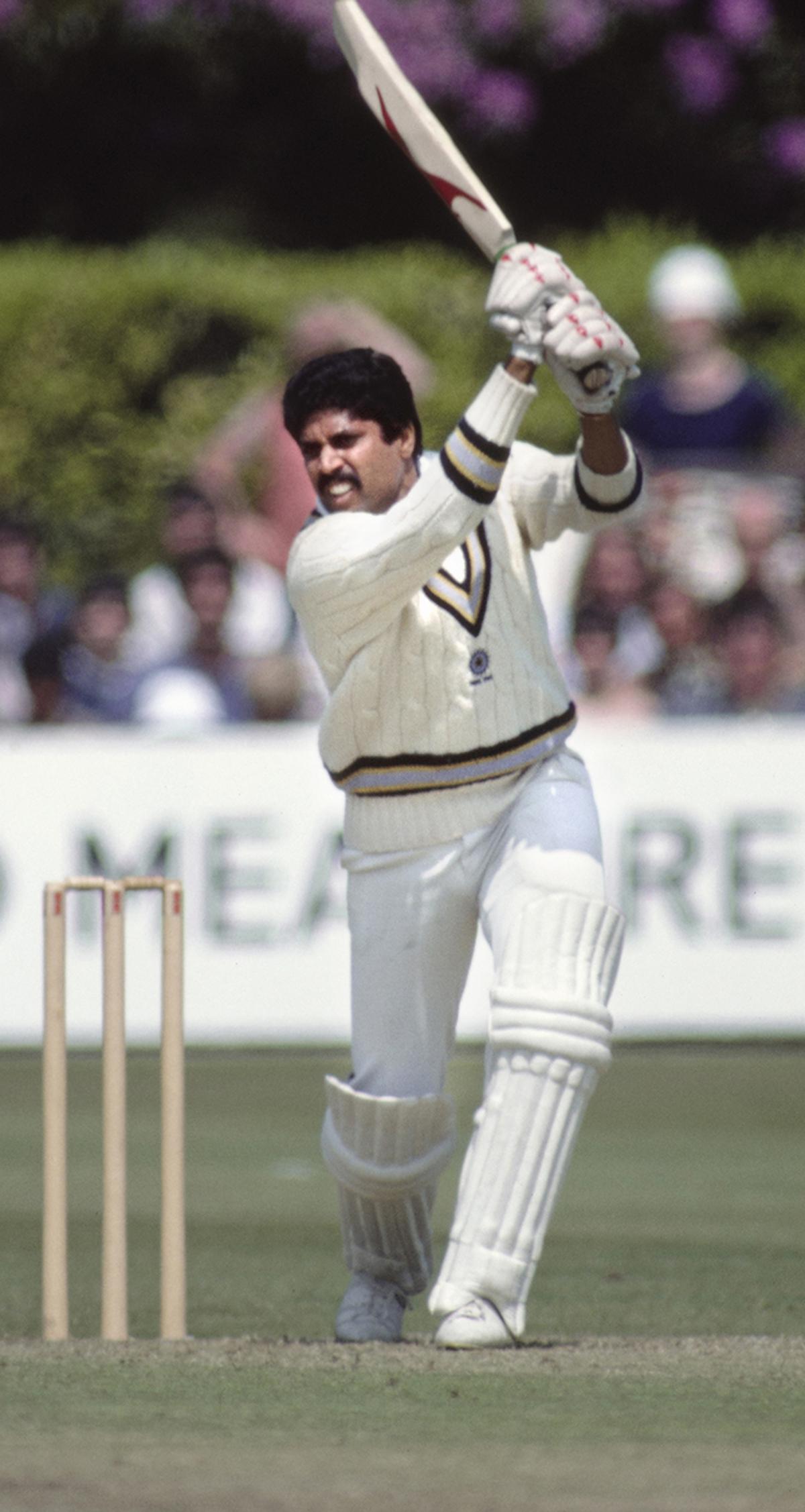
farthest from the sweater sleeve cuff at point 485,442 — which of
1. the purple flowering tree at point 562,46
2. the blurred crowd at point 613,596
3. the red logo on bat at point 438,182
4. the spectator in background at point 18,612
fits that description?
the purple flowering tree at point 562,46

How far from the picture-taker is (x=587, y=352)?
4.18 m

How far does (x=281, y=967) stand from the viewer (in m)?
8.41

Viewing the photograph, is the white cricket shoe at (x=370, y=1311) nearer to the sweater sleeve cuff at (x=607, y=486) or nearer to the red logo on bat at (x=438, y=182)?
the sweater sleeve cuff at (x=607, y=486)

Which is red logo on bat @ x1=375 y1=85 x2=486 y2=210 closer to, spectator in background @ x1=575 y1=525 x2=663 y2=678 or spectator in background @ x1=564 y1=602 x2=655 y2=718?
spectator in background @ x1=564 y1=602 x2=655 y2=718

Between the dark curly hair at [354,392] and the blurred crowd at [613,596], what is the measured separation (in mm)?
4207

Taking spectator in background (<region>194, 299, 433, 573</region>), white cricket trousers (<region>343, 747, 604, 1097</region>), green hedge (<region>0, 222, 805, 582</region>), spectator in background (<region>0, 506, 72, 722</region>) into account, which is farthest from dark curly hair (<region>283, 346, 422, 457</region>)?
green hedge (<region>0, 222, 805, 582</region>)

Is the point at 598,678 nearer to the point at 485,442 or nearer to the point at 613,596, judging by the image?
the point at 613,596

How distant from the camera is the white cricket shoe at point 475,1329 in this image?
4227 mm

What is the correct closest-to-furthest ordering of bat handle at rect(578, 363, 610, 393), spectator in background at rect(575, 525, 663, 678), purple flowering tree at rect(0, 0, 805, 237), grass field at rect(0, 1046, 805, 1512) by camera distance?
1. grass field at rect(0, 1046, 805, 1512)
2. bat handle at rect(578, 363, 610, 393)
3. spectator in background at rect(575, 525, 663, 678)
4. purple flowering tree at rect(0, 0, 805, 237)

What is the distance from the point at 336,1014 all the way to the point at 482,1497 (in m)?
5.18

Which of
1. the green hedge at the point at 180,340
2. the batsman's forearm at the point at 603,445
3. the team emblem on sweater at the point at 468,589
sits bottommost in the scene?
the team emblem on sweater at the point at 468,589

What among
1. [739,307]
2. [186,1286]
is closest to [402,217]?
[739,307]

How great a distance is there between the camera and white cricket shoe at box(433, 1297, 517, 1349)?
13.9 feet

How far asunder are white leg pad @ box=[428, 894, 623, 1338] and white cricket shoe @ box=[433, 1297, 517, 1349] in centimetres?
1
